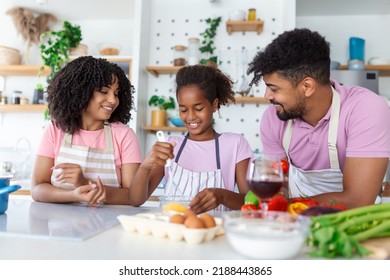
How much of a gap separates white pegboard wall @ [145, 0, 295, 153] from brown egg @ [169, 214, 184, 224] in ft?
7.36

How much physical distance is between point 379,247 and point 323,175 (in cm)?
85

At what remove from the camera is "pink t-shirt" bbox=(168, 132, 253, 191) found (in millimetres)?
1509

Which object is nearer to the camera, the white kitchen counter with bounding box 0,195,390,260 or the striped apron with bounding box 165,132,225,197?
the white kitchen counter with bounding box 0,195,390,260

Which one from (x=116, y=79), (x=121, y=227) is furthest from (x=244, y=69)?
(x=121, y=227)

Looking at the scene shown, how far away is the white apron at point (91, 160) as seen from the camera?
137cm

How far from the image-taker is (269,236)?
569 mm

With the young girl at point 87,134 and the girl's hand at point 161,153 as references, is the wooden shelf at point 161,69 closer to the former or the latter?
the young girl at point 87,134

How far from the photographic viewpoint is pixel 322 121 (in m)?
1.40

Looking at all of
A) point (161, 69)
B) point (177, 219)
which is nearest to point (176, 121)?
point (161, 69)

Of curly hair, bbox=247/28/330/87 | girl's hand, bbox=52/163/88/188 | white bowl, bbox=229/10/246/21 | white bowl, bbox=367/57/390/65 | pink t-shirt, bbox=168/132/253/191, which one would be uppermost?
white bowl, bbox=229/10/246/21

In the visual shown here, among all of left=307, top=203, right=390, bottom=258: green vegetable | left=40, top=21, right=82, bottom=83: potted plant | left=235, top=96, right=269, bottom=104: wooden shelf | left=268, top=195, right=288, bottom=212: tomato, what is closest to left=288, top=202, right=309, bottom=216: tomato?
left=268, top=195, right=288, bottom=212: tomato

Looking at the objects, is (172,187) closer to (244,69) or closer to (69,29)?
(244,69)

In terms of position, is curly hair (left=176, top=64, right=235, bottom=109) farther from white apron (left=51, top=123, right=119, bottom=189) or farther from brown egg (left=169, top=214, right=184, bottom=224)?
brown egg (left=169, top=214, right=184, bottom=224)

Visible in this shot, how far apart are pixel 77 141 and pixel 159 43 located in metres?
1.85
